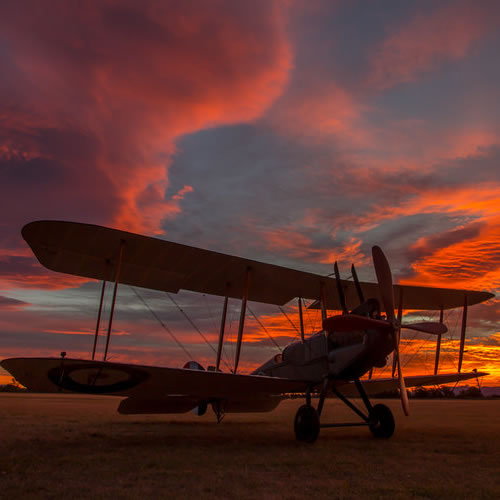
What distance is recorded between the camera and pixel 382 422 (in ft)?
30.5

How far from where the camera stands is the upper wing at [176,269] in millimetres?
9922

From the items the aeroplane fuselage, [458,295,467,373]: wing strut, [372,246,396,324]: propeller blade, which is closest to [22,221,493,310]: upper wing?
[458,295,467,373]: wing strut

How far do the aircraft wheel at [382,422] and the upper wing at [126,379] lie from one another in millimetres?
1711

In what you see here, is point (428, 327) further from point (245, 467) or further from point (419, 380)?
point (245, 467)

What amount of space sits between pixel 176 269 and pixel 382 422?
6.46 meters

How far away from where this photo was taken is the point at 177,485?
15.5 ft

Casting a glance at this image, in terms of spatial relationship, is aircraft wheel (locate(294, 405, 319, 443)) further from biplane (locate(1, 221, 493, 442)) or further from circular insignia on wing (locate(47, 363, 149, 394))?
circular insignia on wing (locate(47, 363, 149, 394))

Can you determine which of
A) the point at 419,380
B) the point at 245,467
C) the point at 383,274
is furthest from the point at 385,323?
the point at 419,380

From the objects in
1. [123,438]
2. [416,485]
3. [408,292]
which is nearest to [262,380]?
[123,438]

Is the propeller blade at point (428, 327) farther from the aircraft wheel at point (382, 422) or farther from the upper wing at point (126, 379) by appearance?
the upper wing at point (126, 379)

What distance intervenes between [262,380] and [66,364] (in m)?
4.01

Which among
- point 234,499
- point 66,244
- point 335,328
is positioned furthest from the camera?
point 66,244

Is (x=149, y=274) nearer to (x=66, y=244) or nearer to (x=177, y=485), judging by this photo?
(x=66, y=244)

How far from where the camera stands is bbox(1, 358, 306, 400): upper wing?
24.3ft
